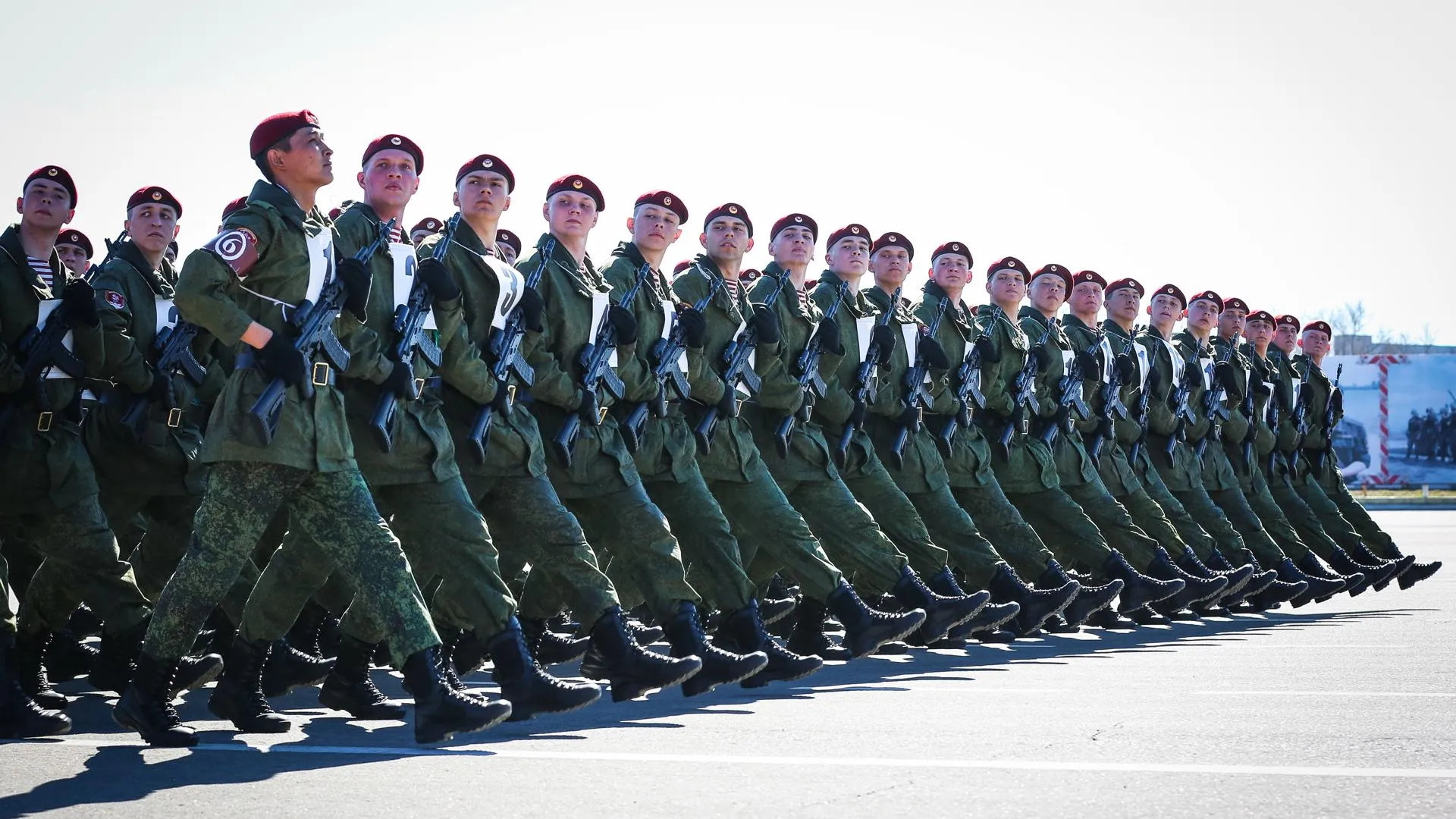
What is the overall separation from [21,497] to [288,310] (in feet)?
5.79

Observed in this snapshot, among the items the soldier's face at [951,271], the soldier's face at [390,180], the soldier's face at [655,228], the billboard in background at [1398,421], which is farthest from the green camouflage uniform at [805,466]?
the billboard in background at [1398,421]

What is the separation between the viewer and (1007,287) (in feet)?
36.6

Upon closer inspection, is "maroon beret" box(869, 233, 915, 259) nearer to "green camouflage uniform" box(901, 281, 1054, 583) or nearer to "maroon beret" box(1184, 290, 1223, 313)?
"green camouflage uniform" box(901, 281, 1054, 583)

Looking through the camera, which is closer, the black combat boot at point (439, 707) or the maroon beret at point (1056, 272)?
the black combat boot at point (439, 707)

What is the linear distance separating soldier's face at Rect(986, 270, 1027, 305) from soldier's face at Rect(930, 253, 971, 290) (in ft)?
1.66

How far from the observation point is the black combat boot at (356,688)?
6.57 m

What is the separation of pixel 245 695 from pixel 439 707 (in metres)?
0.92

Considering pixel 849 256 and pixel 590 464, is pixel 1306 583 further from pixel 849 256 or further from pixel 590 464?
pixel 590 464

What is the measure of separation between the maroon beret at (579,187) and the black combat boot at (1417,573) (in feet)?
28.5

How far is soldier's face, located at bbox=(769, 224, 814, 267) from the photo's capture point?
9211 mm

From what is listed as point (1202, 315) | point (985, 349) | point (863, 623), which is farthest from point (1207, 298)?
point (863, 623)

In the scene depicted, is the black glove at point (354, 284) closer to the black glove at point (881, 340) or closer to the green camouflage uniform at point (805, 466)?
the green camouflage uniform at point (805, 466)

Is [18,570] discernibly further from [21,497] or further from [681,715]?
[681,715]

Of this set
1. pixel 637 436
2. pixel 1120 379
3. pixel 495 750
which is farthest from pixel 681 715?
pixel 1120 379
